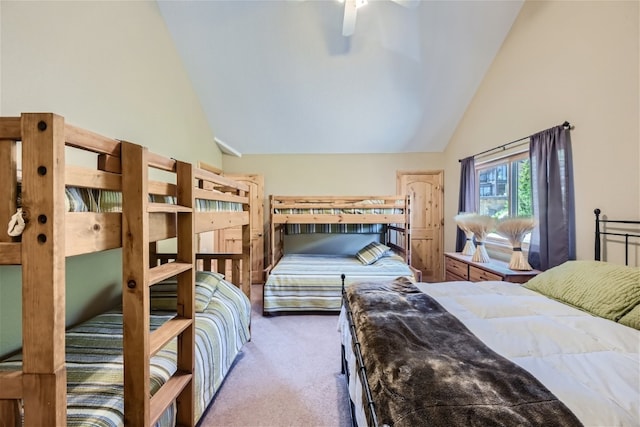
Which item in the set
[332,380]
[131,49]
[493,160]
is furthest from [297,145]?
[332,380]

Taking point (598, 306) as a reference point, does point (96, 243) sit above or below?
above

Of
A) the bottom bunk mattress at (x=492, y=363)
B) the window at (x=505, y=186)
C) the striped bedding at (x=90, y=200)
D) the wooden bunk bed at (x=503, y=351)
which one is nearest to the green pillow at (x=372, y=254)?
the window at (x=505, y=186)

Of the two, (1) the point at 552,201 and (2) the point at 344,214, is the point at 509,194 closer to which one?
(1) the point at 552,201

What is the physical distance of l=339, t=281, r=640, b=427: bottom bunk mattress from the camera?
0.69m

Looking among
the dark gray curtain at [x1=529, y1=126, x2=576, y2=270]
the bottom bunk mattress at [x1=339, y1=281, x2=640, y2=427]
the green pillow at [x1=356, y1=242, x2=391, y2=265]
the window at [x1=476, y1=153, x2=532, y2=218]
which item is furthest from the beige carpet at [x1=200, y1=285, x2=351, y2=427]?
the window at [x1=476, y1=153, x2=532, y2=218]

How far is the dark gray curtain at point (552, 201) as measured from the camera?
221cm

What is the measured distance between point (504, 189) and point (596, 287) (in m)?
2.07

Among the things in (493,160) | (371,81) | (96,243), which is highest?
(371,81)

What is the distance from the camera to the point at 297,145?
4.40 meters

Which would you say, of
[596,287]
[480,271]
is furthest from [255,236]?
[596,287]

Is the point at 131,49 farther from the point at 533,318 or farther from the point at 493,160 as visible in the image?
the point at 493,160

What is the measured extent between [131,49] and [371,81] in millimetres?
2607

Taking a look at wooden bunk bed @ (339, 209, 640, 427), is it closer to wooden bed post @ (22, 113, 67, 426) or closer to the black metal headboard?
the black metal headboard

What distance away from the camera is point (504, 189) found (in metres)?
3.26
